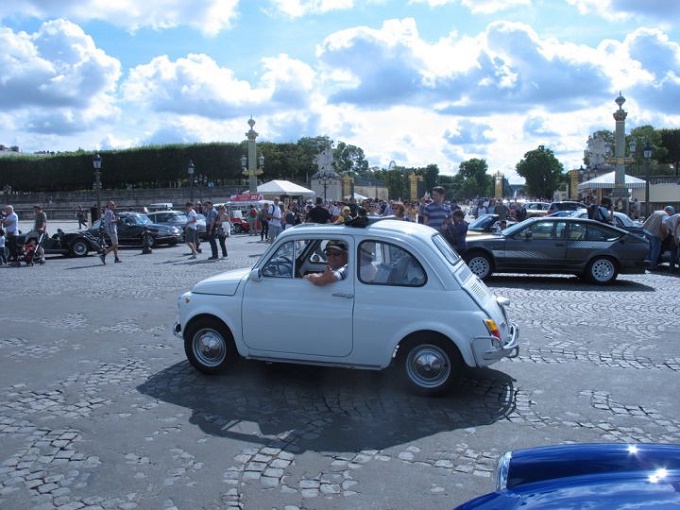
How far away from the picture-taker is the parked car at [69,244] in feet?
68.6

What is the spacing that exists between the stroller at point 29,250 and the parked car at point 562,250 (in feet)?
43.1

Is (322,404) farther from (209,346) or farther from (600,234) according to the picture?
(600,234)

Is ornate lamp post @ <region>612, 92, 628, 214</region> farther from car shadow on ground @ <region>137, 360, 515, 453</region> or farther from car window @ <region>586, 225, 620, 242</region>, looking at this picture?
car shadow on ground @ <region>137, 360, 515, 453</region>

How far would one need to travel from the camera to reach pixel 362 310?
18.6ft

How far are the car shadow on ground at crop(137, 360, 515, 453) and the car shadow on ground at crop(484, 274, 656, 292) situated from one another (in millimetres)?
6878

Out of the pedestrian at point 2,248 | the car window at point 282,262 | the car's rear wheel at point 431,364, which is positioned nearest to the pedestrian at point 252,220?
the pedestrian at point 2,248

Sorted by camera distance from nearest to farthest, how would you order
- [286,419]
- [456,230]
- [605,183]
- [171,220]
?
[286,419] → [456,230] → [171,220] → [605,183]

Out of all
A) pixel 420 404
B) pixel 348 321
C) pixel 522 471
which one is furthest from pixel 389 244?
pixel 522 471

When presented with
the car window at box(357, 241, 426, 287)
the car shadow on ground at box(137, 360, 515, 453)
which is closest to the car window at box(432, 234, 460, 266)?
the car window at box(357, 241, 426, 287)

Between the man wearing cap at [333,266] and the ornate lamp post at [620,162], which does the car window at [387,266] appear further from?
the ornate lamp post at [620,162]

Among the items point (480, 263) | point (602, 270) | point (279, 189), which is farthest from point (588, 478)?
point (279, 189)

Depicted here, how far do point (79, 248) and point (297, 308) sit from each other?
17.6 metres

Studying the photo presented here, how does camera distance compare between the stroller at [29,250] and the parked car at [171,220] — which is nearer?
the stroller at [29,250]

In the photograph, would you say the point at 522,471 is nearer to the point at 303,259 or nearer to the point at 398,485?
the point at 398,485
